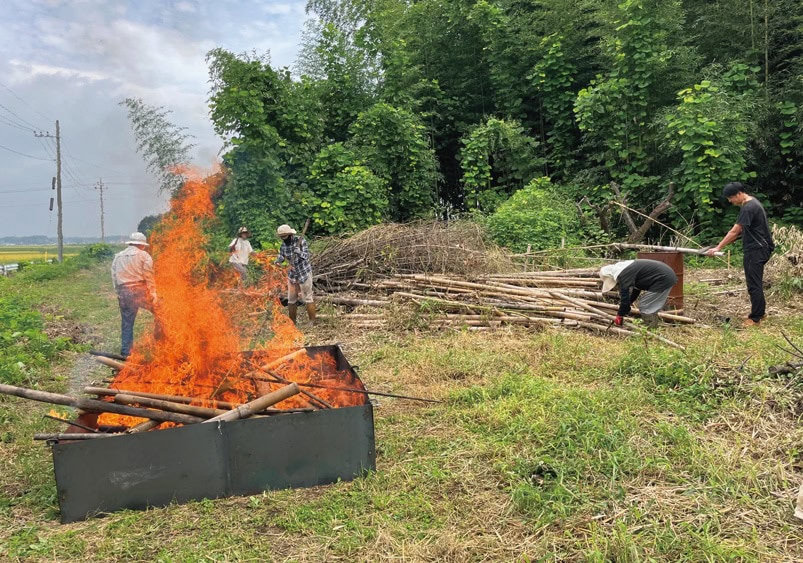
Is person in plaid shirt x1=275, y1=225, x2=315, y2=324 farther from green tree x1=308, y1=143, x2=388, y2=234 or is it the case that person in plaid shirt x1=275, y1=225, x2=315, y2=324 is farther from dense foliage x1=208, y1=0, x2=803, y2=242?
green tree x1=308, y1=143, x2=388, y2=234

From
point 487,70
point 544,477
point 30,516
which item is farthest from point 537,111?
point 30,516

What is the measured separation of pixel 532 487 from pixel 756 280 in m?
6.05

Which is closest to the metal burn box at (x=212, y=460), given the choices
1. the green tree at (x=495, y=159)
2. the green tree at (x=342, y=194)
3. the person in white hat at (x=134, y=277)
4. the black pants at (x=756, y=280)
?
the person in white hat at (x=134, y=277)

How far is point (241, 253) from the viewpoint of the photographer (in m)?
11.4

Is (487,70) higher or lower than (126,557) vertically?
higher

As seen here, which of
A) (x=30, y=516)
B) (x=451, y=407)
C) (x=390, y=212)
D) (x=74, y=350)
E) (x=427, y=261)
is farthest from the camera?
(x=390, y=212)

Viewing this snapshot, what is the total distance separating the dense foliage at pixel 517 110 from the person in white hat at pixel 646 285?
661 cm

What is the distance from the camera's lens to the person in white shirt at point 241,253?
11188 mm

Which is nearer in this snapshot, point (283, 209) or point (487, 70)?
point (283, 209)

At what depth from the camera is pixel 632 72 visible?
50.4 feet

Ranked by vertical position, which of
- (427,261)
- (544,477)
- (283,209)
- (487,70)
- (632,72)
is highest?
(487,70)

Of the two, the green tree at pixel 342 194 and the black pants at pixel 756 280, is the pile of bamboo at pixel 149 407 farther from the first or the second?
the green tree at pixel 342 194

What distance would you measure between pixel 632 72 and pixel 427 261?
9580mm

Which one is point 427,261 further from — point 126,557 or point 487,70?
point 487,70
